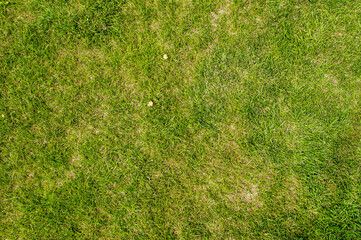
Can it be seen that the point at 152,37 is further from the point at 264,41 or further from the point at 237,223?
the point at 237,223

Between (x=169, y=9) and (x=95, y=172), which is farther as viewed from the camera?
(x=169, y=9)

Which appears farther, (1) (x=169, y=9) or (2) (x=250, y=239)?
(1) (x=169, y=9)

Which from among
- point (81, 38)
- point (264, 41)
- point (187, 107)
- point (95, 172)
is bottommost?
point (95, 172)

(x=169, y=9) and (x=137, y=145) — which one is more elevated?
(x=169, y=9)

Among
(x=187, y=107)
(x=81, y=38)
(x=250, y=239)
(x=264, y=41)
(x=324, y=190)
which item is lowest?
(x=250, y=239)

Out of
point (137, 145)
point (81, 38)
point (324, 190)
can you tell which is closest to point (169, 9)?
point (81, 38)

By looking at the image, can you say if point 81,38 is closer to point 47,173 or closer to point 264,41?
point 47,173

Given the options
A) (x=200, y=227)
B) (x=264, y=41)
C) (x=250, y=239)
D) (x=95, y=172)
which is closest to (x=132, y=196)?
(x=95, y=172)
